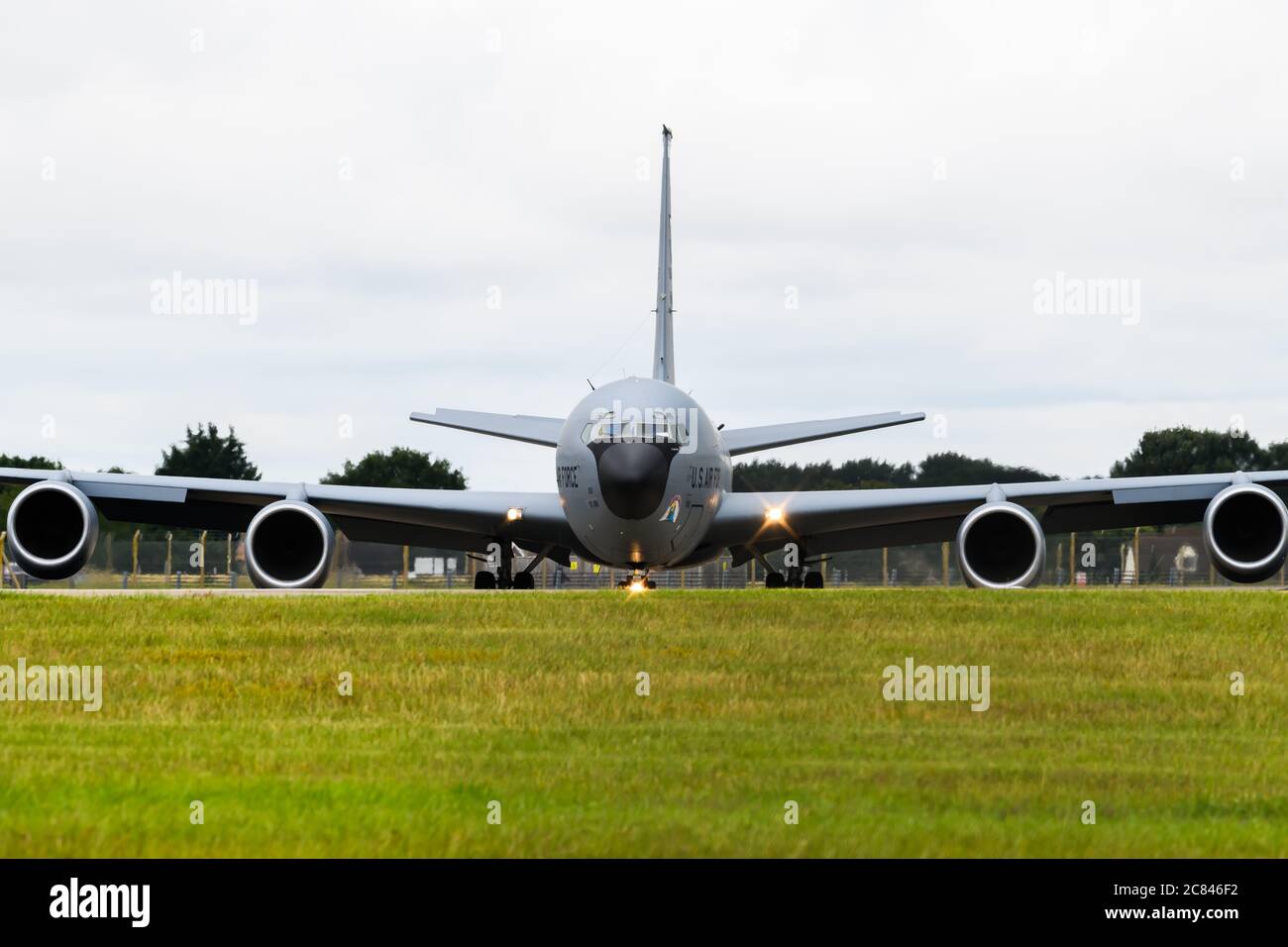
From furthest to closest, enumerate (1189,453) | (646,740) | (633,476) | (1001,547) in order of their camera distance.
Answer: (1189,453), (633,476), (1001,547), (646,740)

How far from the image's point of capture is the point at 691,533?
28.0 metres

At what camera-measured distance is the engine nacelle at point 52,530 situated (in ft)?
78.7

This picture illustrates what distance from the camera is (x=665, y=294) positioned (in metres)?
36.7

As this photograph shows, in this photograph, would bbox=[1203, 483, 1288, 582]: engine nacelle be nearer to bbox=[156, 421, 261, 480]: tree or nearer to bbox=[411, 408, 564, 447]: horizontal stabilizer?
bbox=[411, 408, 564, 447]: horizontal stabilizer

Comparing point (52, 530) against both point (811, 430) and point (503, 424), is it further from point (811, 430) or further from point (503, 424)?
point (811, 430)

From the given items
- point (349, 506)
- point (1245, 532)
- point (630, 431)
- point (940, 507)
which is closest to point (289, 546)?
point (349, 506)

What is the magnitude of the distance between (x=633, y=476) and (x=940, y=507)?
6.21 meters

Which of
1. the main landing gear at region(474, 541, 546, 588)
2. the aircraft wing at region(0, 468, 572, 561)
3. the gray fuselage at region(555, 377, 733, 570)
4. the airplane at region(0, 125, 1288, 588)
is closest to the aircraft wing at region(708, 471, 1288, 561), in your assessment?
the airplane at region(0, 125, 1288, 588)

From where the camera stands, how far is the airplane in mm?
24234

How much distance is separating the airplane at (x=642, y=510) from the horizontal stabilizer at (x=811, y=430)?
0.13 ft

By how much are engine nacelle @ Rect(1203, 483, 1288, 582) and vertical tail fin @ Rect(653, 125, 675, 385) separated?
14023mm
